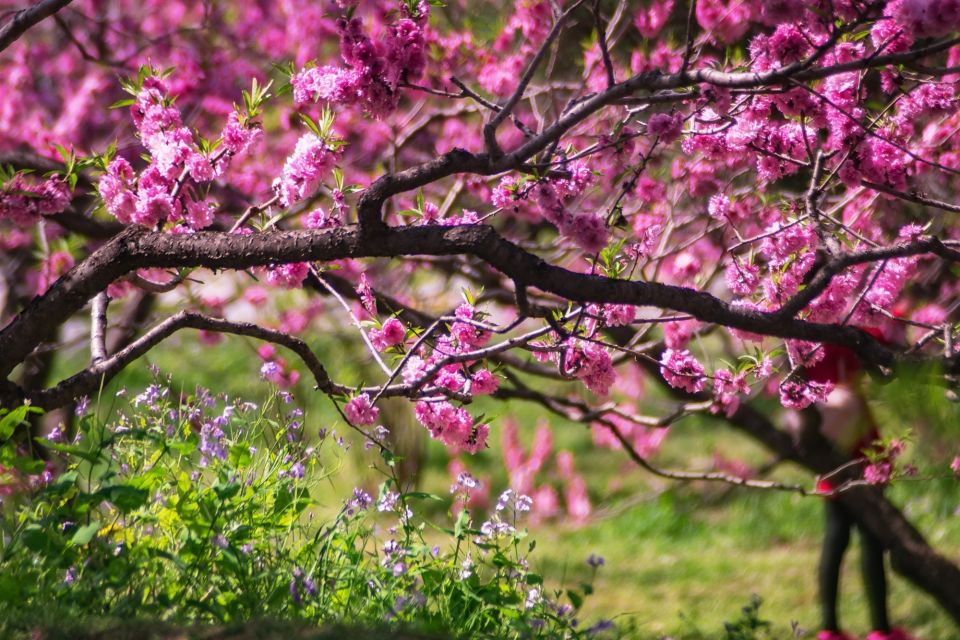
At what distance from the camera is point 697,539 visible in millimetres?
7172

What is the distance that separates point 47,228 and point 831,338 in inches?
196

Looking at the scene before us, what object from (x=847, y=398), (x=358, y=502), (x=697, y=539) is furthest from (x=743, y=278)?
(x=697, y=539)

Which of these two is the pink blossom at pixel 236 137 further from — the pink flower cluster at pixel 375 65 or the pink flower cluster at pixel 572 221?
the pink flower cluster at pixel 572 221

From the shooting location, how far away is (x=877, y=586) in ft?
17.3

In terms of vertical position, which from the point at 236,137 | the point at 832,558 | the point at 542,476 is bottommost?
the point at 832,558

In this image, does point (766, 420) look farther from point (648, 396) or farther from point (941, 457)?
point (648, 396)

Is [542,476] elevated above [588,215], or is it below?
above

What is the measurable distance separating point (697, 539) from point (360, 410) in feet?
14.1

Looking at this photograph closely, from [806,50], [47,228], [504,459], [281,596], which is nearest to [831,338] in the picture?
[806,50]

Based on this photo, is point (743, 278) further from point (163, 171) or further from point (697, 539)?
point (697, 539)

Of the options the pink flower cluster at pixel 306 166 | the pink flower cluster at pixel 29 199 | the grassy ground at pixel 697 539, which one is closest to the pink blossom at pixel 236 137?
the pink flower cluster at pixel 306 166

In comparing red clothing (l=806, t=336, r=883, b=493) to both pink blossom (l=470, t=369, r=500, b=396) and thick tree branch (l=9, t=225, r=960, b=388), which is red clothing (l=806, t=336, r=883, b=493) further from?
pink blossom (l=470, t=369, r=500, b=396)

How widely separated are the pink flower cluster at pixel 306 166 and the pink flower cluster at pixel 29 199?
2.40 ft

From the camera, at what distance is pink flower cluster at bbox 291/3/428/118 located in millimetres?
3217
